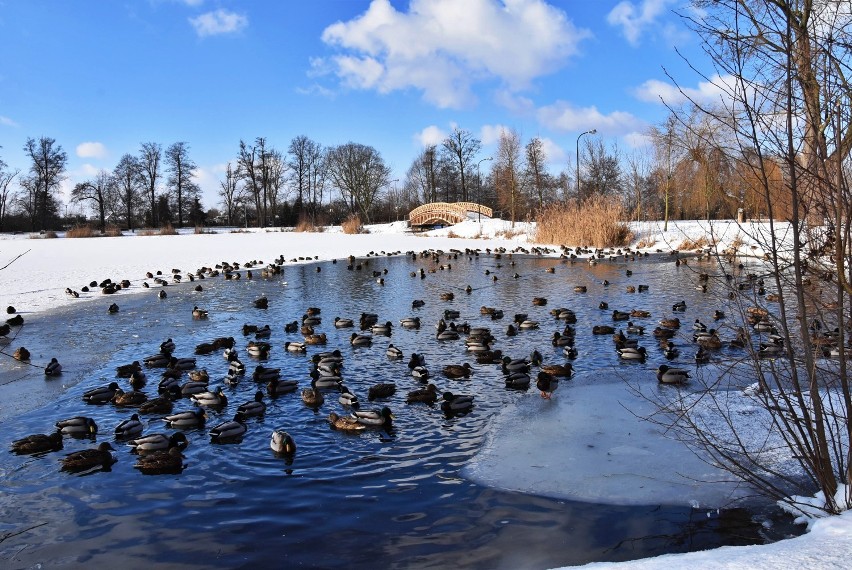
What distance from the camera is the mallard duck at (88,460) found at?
6539mm

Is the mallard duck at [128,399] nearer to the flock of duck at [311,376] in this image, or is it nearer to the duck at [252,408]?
the flock of duck at [311,376]

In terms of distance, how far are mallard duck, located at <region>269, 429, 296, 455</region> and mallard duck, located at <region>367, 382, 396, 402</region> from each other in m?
1.92

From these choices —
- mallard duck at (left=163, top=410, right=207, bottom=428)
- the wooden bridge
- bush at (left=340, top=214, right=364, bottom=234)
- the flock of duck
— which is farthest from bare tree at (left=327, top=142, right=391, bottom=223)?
mallard duck at (left=163, top=410, right=207, bottom=428)

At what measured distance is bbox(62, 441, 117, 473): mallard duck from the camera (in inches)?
257

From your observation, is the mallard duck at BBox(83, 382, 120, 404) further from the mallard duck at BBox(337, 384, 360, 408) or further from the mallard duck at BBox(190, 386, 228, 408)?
the mallard duck at BBox(337, 384, 360, 408)

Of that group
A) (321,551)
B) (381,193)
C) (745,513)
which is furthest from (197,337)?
(381,193)

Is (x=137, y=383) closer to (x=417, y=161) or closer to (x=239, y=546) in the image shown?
(x=239, y=546)

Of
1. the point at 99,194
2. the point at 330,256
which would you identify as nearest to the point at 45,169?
the point at 99,194

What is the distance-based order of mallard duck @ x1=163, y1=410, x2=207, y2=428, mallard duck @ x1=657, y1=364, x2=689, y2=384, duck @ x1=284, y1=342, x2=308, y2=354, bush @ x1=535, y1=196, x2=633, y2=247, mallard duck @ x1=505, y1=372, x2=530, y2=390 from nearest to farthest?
mallard duck @ x1=163, y1=410, x2=207, y2=428
mallard duck @ x1=657, y1=364, x2=689, y2=384
mallard duck @ x1=505, y1=372, x2=530, y2=390
duck @ x1=284, y1=342, x2=308, y2=354
bush @ x1=535, y1=196, x2=633, y2=247

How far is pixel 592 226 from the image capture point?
3803 cm

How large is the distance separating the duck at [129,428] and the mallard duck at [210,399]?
940mm

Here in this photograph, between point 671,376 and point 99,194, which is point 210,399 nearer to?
point 671,376

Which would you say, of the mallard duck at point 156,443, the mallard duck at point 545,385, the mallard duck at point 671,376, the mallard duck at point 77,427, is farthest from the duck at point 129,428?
the mallard duck at point 671,376

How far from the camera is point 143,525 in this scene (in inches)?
Answer: 211
